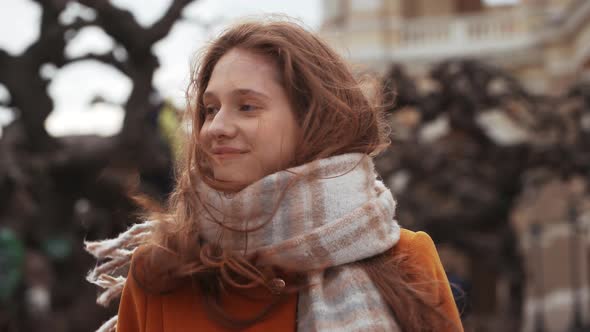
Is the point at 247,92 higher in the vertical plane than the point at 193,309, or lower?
higher

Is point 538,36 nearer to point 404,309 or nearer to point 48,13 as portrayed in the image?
point 48,13

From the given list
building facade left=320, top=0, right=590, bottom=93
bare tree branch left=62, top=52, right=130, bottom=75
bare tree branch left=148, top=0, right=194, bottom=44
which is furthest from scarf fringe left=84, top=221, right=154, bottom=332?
building facade left=320, top=0, right=590, bottom=93

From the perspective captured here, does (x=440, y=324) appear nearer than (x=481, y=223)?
Yes

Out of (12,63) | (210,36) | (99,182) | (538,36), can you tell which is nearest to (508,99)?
(99,182)

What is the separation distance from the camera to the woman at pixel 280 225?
5.67 ft

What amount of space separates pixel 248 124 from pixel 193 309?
0.38m

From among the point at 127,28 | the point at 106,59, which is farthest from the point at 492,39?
the point at 127,28

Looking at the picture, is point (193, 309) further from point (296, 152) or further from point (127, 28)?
point (127, 28)

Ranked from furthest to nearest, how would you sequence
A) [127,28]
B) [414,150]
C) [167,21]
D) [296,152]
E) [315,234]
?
[414,150] < [127,28] < [167,21] < [296,152] < [315,234]

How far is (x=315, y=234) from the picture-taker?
5.63 ft

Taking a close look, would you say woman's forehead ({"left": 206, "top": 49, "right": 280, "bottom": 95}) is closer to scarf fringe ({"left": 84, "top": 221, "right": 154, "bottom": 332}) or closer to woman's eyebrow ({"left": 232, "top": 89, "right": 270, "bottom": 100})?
woman's eyebrow ({"left": 232, "top": 89, "right": 270, "bottom": 100})

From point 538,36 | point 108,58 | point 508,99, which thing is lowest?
point 538,36

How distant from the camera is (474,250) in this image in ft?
36.7

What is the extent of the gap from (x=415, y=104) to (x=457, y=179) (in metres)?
1.08
